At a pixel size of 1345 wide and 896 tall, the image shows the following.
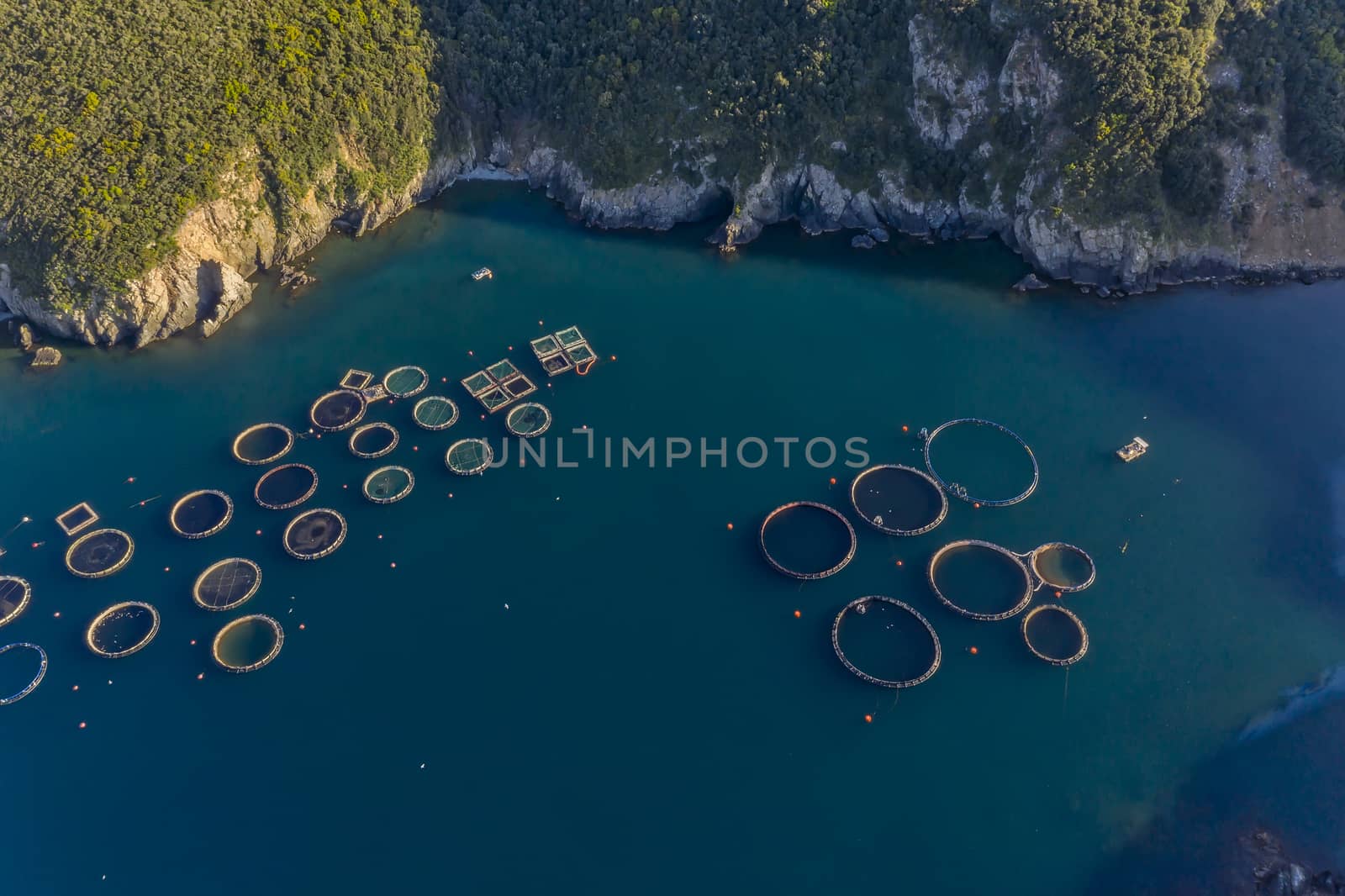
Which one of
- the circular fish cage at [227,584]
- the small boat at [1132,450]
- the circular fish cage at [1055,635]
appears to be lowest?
the circular fish cage at [227,584]

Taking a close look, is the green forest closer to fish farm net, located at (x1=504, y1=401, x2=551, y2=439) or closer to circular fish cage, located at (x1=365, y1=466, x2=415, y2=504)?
fish farm net, located at (x1=504, y1=401, x2=551, y2=439)

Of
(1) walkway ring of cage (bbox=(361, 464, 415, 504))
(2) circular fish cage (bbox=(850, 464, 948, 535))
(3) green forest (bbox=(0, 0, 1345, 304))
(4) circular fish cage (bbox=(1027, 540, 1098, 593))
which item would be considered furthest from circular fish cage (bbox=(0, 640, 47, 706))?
(4) circular fish cage (bbox=(1027, 540, 1098, 593))

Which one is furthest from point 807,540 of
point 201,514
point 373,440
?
point 201,514

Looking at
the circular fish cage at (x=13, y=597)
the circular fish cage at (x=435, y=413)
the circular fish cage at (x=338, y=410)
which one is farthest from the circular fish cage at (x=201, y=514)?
the circular fish cage at (x=435, y=413)

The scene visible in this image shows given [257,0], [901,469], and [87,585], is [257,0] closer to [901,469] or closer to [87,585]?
[87,585]

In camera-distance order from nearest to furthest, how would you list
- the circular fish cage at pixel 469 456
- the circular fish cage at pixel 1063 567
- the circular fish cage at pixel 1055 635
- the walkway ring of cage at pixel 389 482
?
the circular fish cage at pixel 1055 635 < the circular fish cage at pixel 1063 567 < the walkway ring of cage at pixel 389 482 < the circular fish cage at pixel 469 456

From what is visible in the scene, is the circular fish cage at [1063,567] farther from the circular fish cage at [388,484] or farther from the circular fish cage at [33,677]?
the circular fish cage at [33,677]
